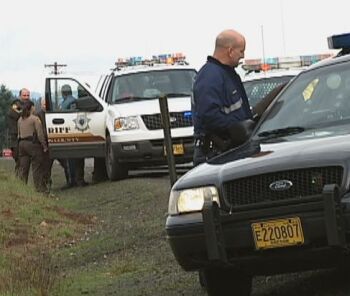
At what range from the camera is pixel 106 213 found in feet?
42.9

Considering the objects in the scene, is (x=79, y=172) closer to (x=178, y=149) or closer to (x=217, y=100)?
(x=178, y=149)

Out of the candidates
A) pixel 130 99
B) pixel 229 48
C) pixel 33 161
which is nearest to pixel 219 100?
pixel 229 48

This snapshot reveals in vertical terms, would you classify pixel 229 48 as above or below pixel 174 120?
above

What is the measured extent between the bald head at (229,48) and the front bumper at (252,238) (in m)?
1.98

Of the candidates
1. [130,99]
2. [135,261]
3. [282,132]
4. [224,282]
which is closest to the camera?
[224,282]

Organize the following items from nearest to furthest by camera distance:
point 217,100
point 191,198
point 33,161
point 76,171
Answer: point 191,198 → point 217,100 → point 33,161 → point 76,171

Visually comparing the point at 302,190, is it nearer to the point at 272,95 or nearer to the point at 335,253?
the point at 335,253

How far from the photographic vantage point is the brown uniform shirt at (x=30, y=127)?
16.8 metres

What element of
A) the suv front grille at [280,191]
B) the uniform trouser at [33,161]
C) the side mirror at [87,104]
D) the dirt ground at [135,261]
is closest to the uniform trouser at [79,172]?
the uniform trouser at [33,161]

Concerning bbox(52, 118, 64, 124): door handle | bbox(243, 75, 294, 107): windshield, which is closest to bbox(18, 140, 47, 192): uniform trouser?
bbox(52, 118, 64, 124): door handle

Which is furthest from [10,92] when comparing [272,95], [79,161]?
[272,95]

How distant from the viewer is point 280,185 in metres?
5.44

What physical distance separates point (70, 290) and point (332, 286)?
2.31m

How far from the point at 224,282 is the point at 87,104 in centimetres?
1049
